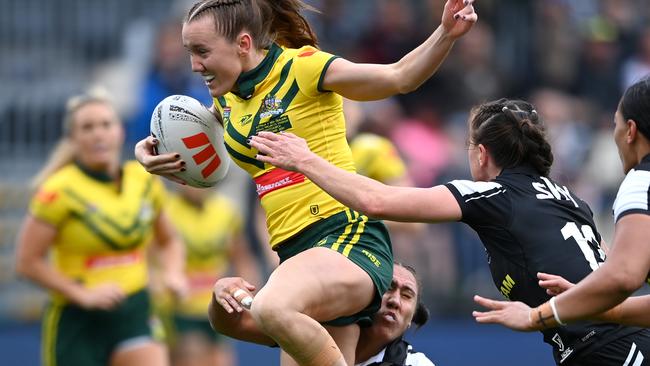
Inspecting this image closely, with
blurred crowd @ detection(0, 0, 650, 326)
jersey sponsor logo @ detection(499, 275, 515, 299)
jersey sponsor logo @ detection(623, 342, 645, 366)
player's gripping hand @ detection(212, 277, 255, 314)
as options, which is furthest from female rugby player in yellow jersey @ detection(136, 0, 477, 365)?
blurred crowd @ detection(0, 0, 650, 326)

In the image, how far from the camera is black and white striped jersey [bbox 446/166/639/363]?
4809 mm

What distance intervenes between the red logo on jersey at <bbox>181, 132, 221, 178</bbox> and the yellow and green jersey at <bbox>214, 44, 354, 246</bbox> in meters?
0.27

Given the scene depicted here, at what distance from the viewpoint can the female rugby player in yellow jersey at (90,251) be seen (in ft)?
25.4

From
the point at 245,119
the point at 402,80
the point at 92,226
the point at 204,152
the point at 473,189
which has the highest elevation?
the point at 402,80

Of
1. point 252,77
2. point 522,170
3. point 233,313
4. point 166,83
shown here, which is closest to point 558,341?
point 522,170

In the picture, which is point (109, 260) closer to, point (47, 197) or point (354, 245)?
point (47, 197)

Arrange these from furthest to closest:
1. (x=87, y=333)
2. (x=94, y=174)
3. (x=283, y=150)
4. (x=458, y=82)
Answer: (x=458, y=82) < (x=94, y=174) < (x=87, y=333) < (x=283, y=150)

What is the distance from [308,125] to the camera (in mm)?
→ 5188

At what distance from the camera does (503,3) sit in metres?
12.7

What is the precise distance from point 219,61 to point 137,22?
640 cm

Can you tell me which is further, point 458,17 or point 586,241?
point 586,241

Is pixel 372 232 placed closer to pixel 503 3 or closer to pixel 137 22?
pixel 137 22

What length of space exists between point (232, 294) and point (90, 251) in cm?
277

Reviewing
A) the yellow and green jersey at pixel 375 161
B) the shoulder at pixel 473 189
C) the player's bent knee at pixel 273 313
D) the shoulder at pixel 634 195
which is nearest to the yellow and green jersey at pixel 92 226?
the yellow and green jersey at pixel 375 161
